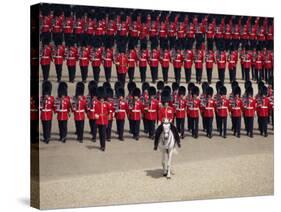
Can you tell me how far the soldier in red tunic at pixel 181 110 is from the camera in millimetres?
13285

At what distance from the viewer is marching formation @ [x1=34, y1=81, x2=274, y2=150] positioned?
1244cm

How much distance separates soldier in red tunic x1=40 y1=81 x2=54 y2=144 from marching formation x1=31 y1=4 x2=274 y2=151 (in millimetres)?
16

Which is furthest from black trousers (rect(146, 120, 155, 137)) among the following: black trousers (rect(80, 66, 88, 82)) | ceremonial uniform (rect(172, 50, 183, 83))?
black trousers (rect(80, 66, 88, 82))

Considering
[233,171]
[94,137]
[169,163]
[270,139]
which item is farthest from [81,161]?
[270,139]

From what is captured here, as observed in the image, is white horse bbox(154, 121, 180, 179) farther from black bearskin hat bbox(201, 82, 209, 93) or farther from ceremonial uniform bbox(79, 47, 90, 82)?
ceremonial uniform bbox(79, 47, 90, 82)

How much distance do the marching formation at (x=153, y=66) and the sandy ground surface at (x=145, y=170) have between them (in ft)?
0.47

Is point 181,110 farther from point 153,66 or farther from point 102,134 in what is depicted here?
point 102,134

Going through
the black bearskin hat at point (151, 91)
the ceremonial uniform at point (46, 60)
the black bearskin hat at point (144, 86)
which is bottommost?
the black bearskin hat at point (151, 91)

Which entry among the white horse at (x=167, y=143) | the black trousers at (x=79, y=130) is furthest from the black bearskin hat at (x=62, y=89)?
the white horse at (x=167, y=143)

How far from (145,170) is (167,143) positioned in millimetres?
608

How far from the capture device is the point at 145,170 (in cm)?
1294

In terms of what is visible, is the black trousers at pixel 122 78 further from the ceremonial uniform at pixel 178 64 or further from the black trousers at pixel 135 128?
the ceremonial uniform at pixel 178 64

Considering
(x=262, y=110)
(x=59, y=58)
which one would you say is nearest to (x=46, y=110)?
(x=59, y=58)

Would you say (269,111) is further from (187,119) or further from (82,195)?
(82,195)
